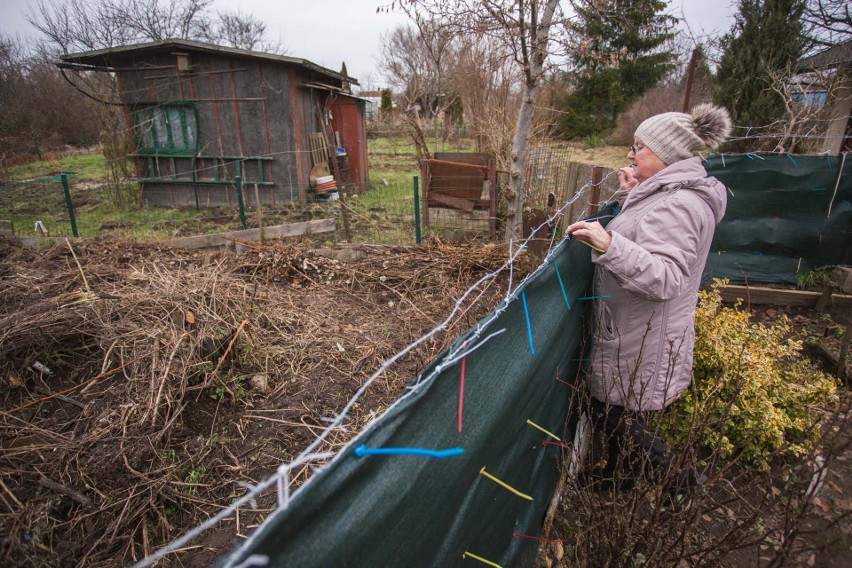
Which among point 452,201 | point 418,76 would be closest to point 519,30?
point 452,201

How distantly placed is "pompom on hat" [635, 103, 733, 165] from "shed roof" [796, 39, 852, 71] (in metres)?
9.34

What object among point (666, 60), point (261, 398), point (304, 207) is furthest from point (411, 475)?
point (666, 60)

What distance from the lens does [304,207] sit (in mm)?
11023

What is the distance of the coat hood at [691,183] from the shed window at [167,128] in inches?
475

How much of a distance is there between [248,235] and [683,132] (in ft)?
20.7

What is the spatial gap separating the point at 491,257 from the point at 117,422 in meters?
3.85

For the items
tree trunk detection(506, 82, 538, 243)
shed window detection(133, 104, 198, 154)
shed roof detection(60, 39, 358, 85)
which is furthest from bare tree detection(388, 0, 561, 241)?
shed window detection(133, 104, 198, 154)

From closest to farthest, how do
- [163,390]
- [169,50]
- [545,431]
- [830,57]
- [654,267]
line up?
[654,267]
[545,431]
[163,390]
[830,57]
[169,50]

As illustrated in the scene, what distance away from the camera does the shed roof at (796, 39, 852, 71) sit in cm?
893

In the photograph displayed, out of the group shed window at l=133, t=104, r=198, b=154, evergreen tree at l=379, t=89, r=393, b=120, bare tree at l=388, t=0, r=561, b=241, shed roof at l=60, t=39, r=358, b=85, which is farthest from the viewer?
evergreen tree at l=379, t=89, r=393, b=120

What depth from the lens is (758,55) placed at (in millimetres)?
11562

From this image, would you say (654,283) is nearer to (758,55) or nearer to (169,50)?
(169,50)

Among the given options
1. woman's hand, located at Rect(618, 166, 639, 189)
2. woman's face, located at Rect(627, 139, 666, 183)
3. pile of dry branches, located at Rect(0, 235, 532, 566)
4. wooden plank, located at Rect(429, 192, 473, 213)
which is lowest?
pile of dry branches, located at Rect(0, 235, 532, 566)

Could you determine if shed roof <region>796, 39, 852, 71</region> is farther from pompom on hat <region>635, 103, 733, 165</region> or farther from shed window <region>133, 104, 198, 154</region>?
shed window <region>133, 104, 198, 154</region>
